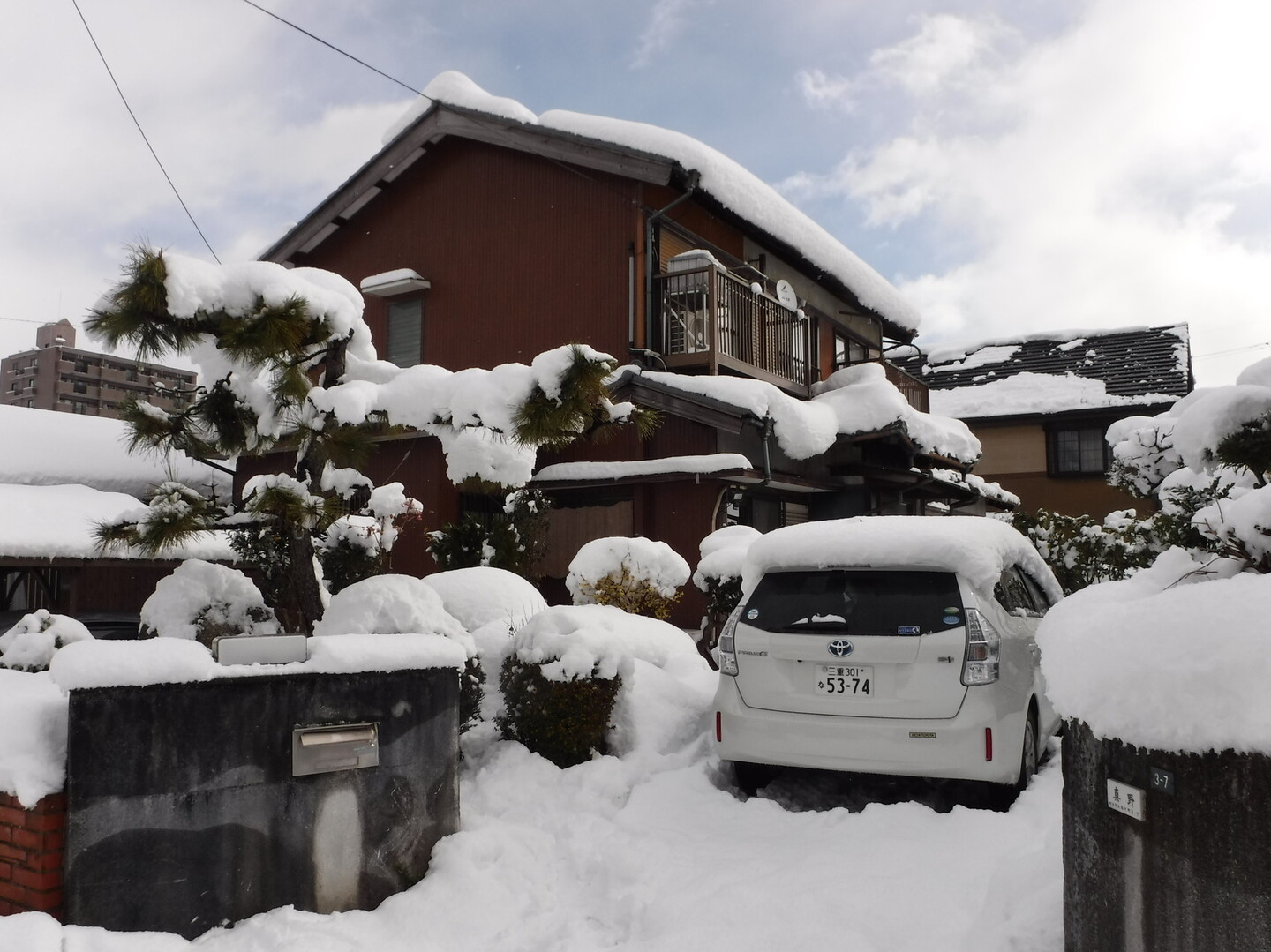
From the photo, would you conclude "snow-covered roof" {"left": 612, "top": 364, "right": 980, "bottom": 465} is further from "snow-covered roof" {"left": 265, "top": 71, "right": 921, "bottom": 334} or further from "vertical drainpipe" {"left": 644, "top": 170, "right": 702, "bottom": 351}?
"snow-covered roof" {"left": 265, "top": 71, "right": 921, "bottom": 334}

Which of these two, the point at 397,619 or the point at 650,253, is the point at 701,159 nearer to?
the point at 650,253

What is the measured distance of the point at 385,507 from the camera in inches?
435

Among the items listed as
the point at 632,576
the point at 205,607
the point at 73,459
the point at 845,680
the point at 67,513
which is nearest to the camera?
the point at 845,680

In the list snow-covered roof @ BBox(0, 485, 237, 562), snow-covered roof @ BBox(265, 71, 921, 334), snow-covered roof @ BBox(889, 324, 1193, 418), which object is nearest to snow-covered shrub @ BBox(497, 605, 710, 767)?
snow-covered roof @ BBox(0, 485, 237, 562)

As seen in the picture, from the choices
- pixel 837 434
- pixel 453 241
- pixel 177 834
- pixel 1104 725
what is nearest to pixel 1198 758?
pixel 1104 725

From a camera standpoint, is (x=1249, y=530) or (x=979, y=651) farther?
(x=979, y=651)

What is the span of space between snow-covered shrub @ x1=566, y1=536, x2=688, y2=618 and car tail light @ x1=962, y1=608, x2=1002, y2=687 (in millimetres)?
4507

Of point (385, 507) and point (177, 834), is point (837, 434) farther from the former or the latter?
point (177, 834)

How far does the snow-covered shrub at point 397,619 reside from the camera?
222 inches

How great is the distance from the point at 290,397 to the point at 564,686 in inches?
101

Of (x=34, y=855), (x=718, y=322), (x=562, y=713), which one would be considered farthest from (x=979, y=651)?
(x=718, y=322)

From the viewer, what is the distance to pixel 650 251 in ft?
47.2

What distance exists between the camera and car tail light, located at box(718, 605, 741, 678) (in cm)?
540

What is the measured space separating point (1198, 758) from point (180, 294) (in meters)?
5.62
